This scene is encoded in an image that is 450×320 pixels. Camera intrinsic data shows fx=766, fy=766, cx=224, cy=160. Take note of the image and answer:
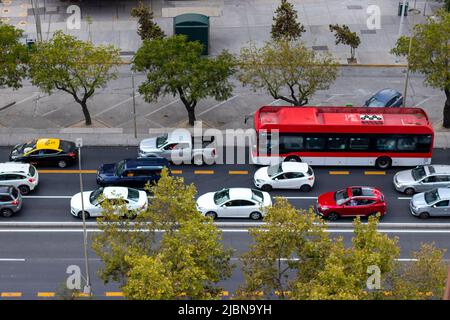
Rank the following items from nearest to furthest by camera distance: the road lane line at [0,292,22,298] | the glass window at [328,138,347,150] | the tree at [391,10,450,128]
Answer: the road lane line at [0,292,22,298] < the glass window at [328,138,347,150] < the tree at [391,10,450,128]

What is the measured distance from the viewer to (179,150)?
45.4 metres

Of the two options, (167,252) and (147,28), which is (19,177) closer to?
(167,252)

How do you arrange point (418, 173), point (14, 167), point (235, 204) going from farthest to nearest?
1. point (418, 173)
2. point (14, 167)
3. point (235, 204)

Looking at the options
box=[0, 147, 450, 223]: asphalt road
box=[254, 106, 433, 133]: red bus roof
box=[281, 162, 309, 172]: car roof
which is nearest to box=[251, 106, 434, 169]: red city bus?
box=[254, 106, 433, 133]: red bus roof

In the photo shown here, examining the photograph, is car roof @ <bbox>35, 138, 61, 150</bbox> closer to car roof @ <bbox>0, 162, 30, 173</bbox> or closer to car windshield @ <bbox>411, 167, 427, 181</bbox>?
car roof @ <bbox>0, 162, 30, 173</bbox>

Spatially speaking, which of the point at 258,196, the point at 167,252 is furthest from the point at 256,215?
the point at 167,252

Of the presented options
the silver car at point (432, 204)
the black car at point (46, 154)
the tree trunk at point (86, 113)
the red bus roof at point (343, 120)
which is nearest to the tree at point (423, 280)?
the silver car at point (432, 204)

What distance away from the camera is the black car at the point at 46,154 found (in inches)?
1768

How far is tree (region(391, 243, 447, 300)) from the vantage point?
27.8 meters

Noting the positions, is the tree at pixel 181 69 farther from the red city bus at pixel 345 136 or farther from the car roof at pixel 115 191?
the car roof at pixel 115 191

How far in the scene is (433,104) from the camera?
52.1 m

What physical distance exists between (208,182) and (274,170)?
3.93 meters

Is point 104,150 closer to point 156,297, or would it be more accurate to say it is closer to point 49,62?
point 49,62

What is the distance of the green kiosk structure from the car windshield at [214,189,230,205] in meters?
18.5
